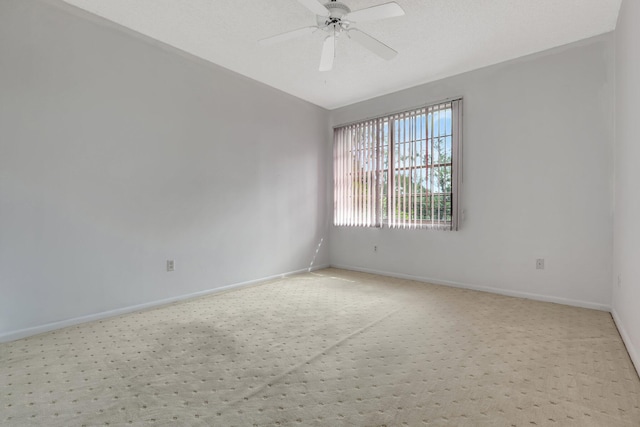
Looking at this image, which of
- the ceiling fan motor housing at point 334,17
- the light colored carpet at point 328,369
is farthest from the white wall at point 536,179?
the ceiling fan motor housing at point 334,17

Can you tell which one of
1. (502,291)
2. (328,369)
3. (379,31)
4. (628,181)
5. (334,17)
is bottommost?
(328,369)

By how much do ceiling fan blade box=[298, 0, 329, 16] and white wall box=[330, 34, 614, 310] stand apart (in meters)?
2.49

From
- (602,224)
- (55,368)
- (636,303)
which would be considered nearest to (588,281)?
(602,224)

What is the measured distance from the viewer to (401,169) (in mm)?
4613

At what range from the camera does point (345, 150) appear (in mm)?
5340

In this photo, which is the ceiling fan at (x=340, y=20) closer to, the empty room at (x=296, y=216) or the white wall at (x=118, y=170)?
the empty room at (x=296, y=216)

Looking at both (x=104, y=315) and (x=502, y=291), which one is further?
(x=502, y=291)

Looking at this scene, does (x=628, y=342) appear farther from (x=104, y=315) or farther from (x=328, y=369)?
(x=104, y=315)

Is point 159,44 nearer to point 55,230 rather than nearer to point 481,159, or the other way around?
point 55,230

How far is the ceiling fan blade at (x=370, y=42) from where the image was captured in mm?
2549

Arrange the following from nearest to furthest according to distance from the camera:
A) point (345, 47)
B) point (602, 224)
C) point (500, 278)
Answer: point (602, 224)
point (345, 47)
point (500, 278)

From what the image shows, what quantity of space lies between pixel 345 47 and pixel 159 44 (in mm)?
1977

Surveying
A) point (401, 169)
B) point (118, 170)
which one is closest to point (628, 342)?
point (401, 169)

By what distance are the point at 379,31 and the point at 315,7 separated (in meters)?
1.04
